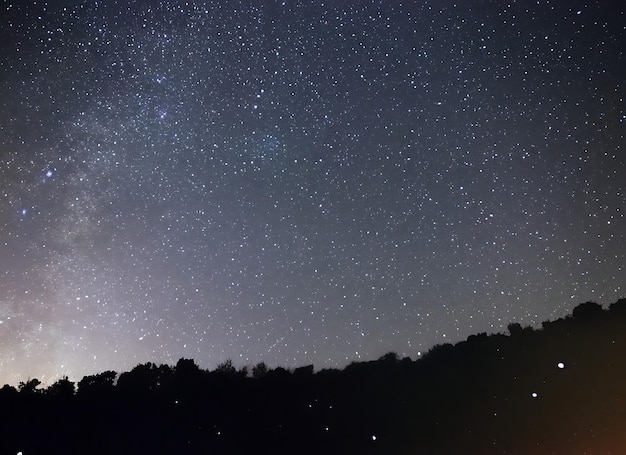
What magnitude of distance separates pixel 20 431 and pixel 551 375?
106 ft

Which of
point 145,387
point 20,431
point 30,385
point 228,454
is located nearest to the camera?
point 20,431

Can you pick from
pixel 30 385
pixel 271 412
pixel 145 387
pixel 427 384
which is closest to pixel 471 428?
pixel 427 384

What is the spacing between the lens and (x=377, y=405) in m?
35.0

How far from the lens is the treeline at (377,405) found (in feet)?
92.0

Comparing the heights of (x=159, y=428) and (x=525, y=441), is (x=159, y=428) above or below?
above

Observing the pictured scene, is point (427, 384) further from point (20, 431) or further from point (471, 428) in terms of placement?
point (20, 431)

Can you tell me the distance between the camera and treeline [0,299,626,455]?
1104 inches

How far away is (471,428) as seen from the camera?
97.6 feet

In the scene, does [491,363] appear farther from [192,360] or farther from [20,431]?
[20,431]

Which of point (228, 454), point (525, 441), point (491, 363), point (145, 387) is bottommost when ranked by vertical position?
point (525, 441)

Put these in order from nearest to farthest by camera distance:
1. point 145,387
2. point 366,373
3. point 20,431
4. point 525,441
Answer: point 525,441 → point 20,431 → point 145,387 → point 366,373

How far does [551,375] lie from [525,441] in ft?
21.9

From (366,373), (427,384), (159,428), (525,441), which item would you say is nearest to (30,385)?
(159,428)

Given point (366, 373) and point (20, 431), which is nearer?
point (20, 431)
